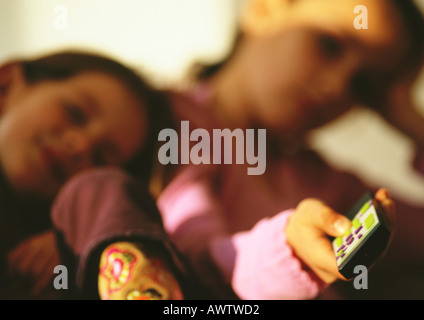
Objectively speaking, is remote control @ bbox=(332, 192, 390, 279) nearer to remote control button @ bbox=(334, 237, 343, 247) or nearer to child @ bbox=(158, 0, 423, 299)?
remote control button @ bbox=(334, 237, 343, 247)

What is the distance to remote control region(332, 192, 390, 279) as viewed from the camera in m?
0.30

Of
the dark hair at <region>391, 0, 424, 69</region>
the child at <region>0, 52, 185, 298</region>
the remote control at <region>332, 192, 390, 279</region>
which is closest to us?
the remote control at <region>332, 192, 390, 279</region>

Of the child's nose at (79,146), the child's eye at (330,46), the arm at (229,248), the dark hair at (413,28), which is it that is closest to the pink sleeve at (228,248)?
the arm at (229,248)

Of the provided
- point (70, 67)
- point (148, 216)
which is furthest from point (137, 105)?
point (148, 216)

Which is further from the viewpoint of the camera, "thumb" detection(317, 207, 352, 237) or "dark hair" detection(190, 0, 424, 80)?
"dark hair" detection(190, 0, 424, 80)

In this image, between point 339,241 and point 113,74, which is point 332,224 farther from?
point 113,74

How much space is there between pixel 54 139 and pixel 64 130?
0.05ft

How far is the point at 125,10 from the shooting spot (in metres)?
0.55

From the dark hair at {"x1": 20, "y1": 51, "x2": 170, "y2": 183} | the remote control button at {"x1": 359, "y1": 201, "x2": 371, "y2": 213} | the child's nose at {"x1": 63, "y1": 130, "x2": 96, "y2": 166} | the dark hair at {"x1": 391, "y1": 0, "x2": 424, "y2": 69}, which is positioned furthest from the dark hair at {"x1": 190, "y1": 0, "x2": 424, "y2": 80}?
the remote control button at {"x1": 359, "y1": 201, "x2": 371, "y2": 213}

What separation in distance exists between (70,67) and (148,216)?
0.85ft

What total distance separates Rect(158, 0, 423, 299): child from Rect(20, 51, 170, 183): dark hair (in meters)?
0.04

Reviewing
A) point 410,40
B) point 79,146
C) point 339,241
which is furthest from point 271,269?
point 410,40

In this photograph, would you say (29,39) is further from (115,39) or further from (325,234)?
(325,234)

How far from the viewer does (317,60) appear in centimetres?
56
